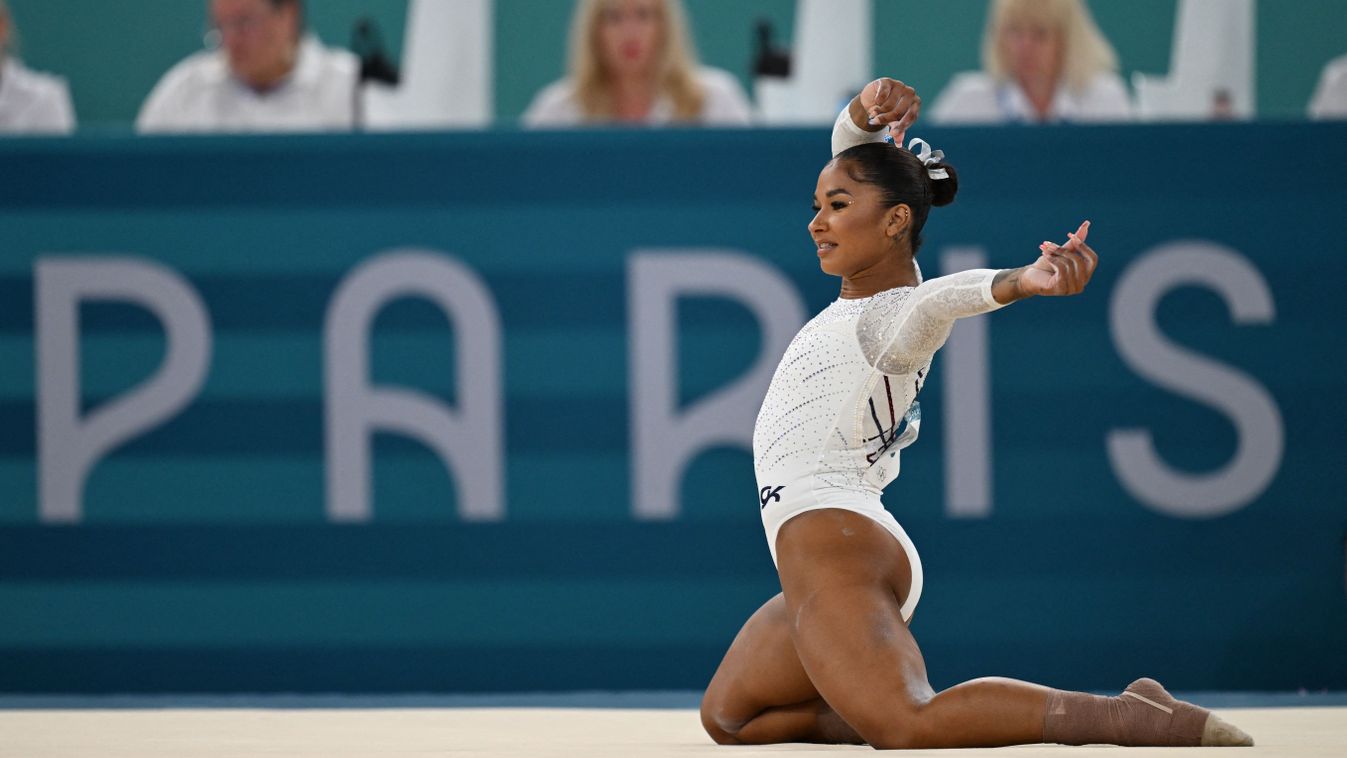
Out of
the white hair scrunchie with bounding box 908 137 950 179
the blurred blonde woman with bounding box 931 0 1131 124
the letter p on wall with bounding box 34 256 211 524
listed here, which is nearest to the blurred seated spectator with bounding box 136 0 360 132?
the letter p on wall with bounding box 34 256 211 524

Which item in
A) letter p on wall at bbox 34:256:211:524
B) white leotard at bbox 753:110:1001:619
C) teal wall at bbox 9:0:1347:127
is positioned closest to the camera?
white leotard at bbox 753:110:1001:619

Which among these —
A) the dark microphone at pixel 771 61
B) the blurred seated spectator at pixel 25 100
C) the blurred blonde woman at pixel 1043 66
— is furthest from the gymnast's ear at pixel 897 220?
the blurred seated spectator at pixel 25 100

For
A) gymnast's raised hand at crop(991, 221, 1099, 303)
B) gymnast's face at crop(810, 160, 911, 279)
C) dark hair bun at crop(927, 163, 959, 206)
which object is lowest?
gymnast's raised hand at crop(991, 221, 1099, 303)

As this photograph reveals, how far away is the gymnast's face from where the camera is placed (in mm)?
3191

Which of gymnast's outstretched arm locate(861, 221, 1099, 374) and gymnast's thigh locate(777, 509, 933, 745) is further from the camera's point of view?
gymnast's thigh locate(777, 509, 933, 745)

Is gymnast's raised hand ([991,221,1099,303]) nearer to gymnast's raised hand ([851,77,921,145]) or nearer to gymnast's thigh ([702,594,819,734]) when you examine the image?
gymnast's raised hand ([851,77,921,145])

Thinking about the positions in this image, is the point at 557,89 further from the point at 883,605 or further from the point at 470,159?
the point at 883,605

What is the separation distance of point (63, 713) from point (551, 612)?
149 centimetres

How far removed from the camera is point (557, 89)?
234 inches

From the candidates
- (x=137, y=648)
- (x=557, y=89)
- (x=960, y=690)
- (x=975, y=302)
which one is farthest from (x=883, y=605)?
(x=557, y=89)

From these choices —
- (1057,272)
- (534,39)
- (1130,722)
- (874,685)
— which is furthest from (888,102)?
(534,39)

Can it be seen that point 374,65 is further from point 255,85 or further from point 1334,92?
point 1334,92

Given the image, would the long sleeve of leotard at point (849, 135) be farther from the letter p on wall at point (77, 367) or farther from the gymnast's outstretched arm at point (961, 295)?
the letter p on wall at point (77, 367)

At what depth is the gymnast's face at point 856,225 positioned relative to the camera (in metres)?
3.19
